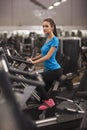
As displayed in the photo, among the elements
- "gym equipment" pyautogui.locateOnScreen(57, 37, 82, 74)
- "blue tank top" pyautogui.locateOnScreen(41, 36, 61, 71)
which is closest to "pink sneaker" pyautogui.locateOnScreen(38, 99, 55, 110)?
"blue tank top" pyautogui.locateOnScreen(41, 36, 61, 71)

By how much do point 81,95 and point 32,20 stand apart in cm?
918

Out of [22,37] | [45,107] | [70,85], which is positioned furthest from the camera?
[22,37]

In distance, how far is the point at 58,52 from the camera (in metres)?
6.99

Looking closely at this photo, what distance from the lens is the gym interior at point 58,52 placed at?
337cm


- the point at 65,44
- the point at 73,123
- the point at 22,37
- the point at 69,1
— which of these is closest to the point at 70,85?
the point at 73,123

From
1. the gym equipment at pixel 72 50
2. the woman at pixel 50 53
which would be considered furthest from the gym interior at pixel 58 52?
the woman at pixel 50 53

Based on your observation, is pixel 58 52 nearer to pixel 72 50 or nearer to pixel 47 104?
pixel 72 50

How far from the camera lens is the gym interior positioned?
133 inches

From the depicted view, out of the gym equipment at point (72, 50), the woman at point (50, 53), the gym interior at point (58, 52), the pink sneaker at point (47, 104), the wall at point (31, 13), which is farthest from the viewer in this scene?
the wall at point (31, 13)

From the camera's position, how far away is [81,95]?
205 centimetres

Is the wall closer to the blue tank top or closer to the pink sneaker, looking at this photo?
the blue tank top

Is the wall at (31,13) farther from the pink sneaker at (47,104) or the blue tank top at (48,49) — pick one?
the pink sneaker at (47,104)

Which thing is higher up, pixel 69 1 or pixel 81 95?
pixel 69 1

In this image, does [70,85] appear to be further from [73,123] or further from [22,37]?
[22,37]
